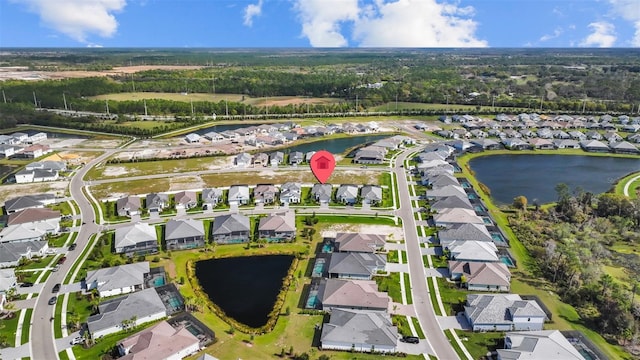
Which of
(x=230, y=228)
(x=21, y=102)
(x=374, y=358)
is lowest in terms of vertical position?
(x=374, y=358)

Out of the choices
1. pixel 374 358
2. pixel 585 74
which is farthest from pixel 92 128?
pixel 585 74

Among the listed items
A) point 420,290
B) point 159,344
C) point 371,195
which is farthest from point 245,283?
point 371,195

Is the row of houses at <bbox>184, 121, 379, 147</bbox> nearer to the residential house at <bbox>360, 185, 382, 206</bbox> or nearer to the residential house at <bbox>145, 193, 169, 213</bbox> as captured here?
the residential house at <bbox>145, 193, 169, 213</bbox>

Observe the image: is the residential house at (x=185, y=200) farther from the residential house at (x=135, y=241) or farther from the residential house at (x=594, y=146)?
the residential house at (x=594, y=146)

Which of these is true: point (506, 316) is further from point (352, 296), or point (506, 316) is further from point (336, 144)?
point (336, 144)

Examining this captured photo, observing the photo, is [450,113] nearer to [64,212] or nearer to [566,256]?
[566,256]

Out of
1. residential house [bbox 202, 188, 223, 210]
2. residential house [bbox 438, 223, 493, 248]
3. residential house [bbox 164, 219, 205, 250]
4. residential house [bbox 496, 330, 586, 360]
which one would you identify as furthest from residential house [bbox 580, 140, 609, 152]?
residential house [bbox 164, 219, 205, 250]
